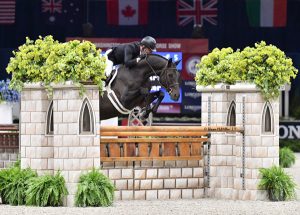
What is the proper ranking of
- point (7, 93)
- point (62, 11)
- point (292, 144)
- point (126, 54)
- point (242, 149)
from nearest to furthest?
point (242, 149) < point (126, 54) < point (7, 93) < point (292, 144) < point (62, 11)

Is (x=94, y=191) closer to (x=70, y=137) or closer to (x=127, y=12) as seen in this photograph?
(x=70, y=137)

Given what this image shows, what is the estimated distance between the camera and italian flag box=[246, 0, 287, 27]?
31.0 metres

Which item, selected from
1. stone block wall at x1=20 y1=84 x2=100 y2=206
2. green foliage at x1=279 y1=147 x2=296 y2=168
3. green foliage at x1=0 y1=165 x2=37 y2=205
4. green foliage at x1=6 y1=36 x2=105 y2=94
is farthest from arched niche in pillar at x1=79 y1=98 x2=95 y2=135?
green foliage at x1=279 y1=147 x2=296 y2=168

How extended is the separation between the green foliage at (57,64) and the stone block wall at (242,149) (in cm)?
210

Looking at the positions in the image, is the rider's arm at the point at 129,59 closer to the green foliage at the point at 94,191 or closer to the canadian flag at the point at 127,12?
the green foliage at the point at 94,191

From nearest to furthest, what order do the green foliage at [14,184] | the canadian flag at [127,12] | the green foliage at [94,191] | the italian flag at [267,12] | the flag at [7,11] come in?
1. the green foliage at [94,191]
2. the green foliage at [14,184]
3. the italian flag at [267,12]
4. the canadian flag at [127,12]
5. the flag at [7,11]

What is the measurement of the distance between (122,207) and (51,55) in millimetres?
2299

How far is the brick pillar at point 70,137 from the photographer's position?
48.7 ft

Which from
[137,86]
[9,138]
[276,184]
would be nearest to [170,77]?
[137,86]

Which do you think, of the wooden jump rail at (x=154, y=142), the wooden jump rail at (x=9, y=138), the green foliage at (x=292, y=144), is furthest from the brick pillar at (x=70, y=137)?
the green foliage at (x=292, y=144)

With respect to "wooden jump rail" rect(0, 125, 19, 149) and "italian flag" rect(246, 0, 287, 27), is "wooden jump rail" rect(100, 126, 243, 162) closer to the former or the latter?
"wooden jump rail" rect(0, 125, 19, 149)

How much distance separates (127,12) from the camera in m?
31.5

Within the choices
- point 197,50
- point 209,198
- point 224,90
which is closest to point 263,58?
point 224,90

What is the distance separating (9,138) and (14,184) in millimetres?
3820
